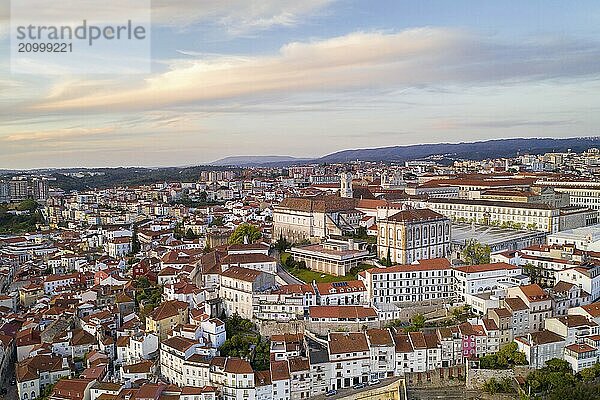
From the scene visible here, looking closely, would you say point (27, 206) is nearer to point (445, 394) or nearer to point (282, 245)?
point (282, 245)

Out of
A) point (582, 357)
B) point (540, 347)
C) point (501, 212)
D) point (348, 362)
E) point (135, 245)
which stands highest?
point (501, 212)

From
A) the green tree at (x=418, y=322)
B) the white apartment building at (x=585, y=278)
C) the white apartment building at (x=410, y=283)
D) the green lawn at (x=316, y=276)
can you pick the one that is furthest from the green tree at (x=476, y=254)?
the green tree at (x=418, y=322)

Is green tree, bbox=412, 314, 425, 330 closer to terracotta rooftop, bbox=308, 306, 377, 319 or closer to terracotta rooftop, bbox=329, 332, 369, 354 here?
terracotta rooftop, bbox=308, 306, 377, 319

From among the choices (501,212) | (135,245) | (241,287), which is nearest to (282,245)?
(241,287)

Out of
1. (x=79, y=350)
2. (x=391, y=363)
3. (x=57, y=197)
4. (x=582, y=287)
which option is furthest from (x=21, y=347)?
(x=57, y=197)

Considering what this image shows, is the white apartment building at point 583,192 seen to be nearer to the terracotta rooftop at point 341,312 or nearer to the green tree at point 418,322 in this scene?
the green tree at point 418,322
